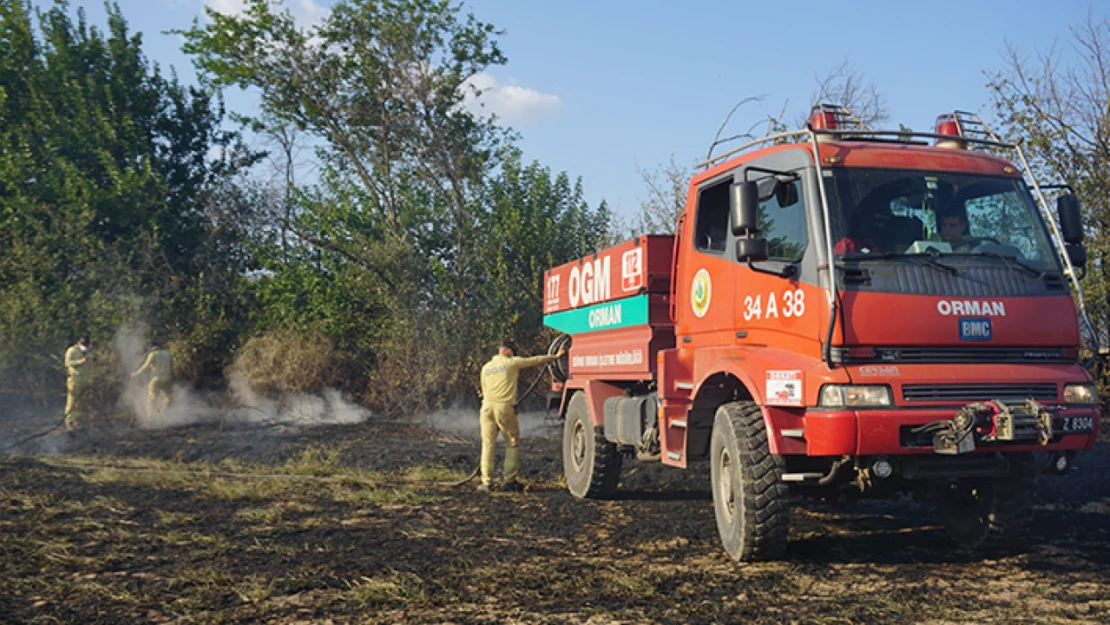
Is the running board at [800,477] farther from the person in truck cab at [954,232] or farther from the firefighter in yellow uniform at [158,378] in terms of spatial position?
the firefighter in yellow uniform at [158,378]

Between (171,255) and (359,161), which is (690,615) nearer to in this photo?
(359,161)

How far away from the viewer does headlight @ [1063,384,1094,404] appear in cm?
641

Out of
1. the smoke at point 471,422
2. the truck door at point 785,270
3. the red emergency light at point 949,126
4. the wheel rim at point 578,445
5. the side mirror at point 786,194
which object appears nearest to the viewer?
the truck door at point 785,270

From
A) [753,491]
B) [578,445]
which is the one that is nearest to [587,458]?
[578,445]

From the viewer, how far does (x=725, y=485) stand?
7410 mm

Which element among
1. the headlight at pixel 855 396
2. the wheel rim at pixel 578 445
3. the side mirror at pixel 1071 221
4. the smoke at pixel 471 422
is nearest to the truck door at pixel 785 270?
the headlight at pixel 855 396

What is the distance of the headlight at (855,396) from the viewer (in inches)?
243

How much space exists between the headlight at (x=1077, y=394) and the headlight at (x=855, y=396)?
1.23 meters

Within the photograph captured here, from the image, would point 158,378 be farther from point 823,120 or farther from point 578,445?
point 823,120

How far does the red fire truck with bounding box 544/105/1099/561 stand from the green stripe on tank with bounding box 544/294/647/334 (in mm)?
1372

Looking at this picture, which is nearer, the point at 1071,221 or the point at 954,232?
the point at 954,232

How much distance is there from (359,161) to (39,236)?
810 centimetres

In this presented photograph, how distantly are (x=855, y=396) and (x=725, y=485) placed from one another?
1.57 meters

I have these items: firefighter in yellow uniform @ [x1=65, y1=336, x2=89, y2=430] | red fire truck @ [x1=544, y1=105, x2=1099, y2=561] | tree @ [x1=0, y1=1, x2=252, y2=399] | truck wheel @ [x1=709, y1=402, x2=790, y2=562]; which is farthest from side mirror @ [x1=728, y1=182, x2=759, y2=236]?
tree @ [x1=0, y1=1, x2=252, y2=399]
